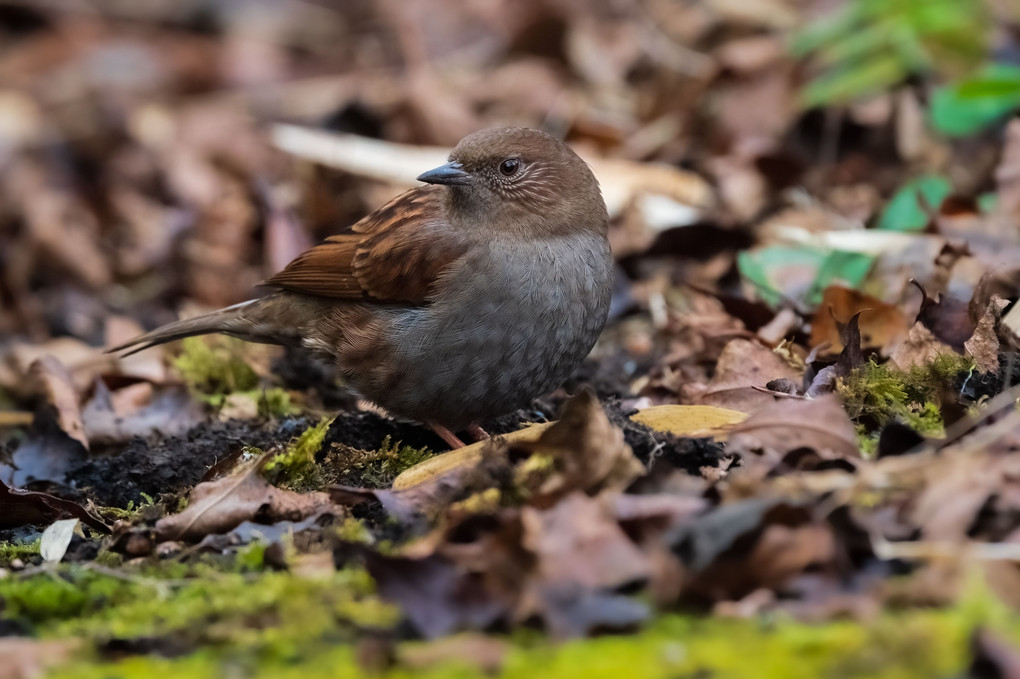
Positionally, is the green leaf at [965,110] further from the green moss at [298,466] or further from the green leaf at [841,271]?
the green moss at [298,466]

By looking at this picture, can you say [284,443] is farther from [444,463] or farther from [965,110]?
[965,110]

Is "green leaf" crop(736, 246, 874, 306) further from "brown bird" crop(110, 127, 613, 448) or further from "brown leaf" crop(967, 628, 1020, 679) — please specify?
"brown leaf" crop(967, 628, 1020, 679)

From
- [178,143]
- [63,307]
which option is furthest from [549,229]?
[178,143]

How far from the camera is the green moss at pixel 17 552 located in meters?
3.88

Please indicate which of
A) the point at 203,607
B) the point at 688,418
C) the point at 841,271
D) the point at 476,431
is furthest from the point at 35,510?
the point at 841,271

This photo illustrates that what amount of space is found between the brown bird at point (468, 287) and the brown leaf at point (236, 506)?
1172 mm

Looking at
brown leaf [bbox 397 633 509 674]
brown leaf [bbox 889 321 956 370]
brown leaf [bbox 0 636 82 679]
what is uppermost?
brown leaf [bbox 889 321 956 370]

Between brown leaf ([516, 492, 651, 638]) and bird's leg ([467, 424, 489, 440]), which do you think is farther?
bird's leg ([467, 424, 489, 440])

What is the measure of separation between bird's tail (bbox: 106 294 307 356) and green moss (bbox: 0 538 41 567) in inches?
75.1

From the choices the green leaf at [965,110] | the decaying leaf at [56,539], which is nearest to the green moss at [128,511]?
the decaying leaf at [56,539]

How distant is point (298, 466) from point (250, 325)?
A: 181 cm

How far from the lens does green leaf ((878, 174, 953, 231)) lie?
622cm

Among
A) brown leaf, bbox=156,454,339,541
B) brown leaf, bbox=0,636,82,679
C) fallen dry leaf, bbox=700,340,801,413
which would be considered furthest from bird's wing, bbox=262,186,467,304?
brown leaf, bbox=0,636,82,679

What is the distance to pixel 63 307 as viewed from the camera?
8.66 meters
